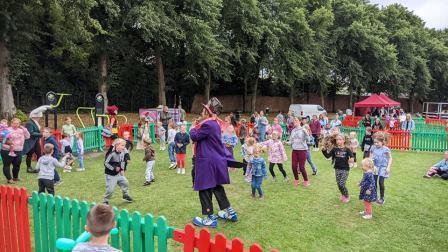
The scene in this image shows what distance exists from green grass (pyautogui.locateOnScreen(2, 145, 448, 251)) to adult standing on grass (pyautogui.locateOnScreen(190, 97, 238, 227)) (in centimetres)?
46

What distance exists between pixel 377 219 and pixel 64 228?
567cm

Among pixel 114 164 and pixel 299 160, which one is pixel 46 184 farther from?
pixel 299 160

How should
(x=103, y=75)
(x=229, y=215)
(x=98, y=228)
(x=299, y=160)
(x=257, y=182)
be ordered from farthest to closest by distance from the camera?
(x=103, y=75) < (x=299, y=160) < (x=257, y=182) < (x=229, y=215) < (x=98, y=228)

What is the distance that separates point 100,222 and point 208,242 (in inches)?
36.8

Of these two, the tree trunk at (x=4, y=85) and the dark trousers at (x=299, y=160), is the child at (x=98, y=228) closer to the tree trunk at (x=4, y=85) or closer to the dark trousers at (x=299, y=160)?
the dark trousers at (x=299, y=160)

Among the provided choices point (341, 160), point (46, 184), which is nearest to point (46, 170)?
point (46, 184)

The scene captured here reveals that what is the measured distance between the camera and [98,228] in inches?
141

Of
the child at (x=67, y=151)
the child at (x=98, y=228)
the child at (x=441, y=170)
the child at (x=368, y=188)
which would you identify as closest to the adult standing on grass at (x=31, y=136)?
the child at (x=67, y=151)

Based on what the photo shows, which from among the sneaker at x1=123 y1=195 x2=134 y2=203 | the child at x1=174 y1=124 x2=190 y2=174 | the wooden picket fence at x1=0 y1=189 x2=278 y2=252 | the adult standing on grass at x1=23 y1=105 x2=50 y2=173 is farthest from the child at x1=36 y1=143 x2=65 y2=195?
the child at x1=174 y1=124 x2=190 y2=174

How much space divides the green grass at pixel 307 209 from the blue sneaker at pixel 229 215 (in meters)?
0.12

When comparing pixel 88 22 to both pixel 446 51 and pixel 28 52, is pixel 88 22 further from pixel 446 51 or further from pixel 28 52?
pixel 446 51

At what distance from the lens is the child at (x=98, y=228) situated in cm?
360

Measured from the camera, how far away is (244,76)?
127ft

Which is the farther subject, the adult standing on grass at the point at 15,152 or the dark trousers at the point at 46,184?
the adult standing on grass at the point at 15,152
